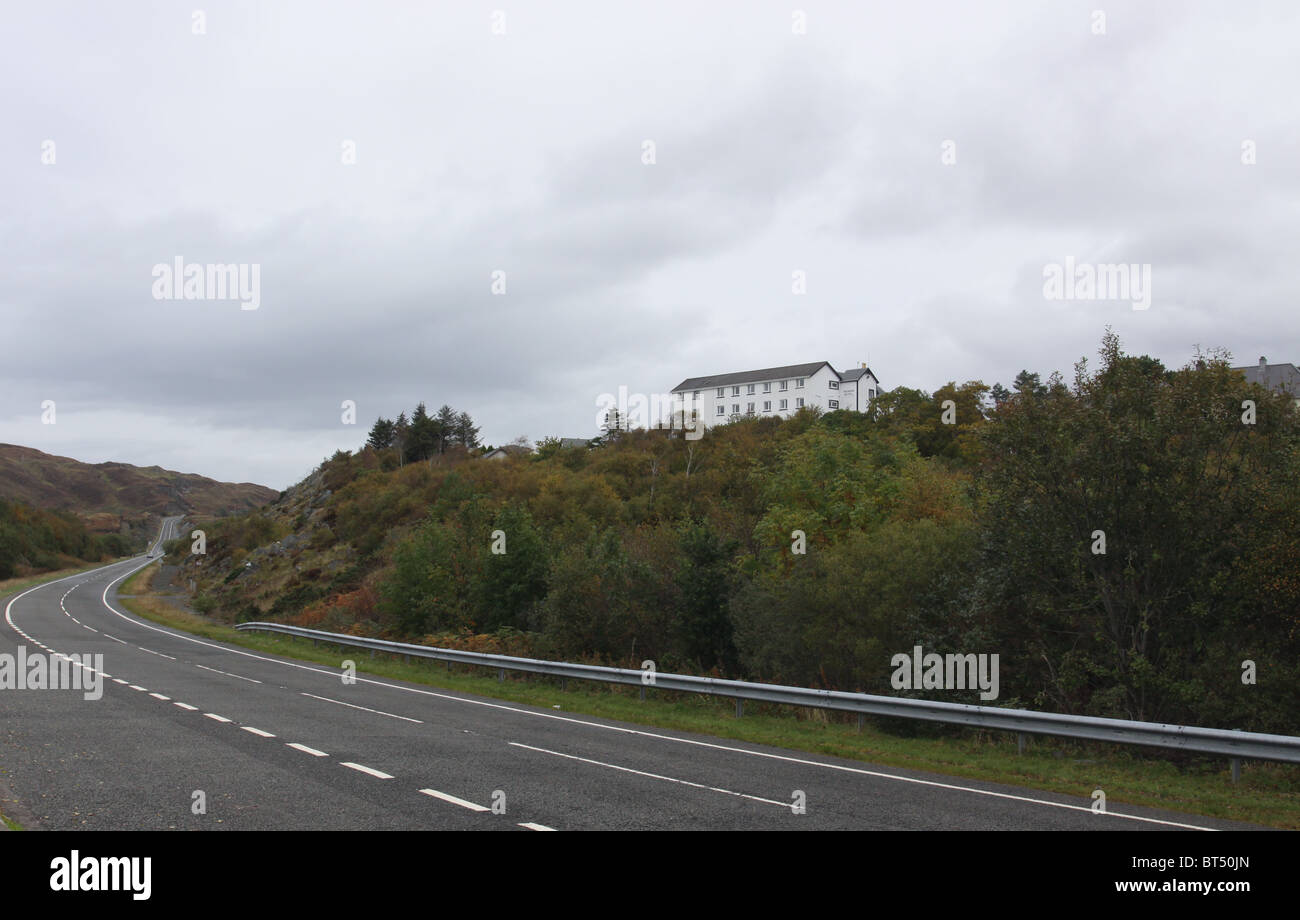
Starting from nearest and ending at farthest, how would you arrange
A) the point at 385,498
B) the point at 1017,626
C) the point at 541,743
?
1. the point at 541,743
2. the point at 1017,626
3. the point at 385,498

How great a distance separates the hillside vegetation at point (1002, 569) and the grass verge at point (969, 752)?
2209 millimetres

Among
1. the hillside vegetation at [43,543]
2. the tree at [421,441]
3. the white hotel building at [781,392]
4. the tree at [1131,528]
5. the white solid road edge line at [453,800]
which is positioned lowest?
the hillside vegetation at [43,543]

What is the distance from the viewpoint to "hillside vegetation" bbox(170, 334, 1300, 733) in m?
15.4

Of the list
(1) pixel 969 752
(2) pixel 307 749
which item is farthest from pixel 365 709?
(1) pixel 969 752

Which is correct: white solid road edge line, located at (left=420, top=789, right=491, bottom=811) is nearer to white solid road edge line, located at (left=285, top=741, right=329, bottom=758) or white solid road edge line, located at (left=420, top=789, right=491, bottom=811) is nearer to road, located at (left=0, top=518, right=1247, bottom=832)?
road, located at (left=0, top=518, right=1247, bottom=832)


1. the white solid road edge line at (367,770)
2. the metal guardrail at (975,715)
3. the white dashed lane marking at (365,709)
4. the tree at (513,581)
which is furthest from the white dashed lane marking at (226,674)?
the white solid road edge line at (367,770)

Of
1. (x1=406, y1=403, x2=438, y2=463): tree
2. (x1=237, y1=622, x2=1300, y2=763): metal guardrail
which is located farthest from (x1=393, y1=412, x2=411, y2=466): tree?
(x1=237, y1=622, x2=1300, y2=763): metal guardrail

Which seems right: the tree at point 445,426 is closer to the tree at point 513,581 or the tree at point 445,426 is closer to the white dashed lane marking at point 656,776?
the tree at point 513,581

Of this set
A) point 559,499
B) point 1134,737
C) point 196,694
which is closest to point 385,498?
point 559,499

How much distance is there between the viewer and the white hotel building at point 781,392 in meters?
104

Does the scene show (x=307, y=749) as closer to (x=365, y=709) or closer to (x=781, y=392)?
(x=365, y=709)

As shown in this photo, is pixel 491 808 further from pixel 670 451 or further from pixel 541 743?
pixel 670 451
